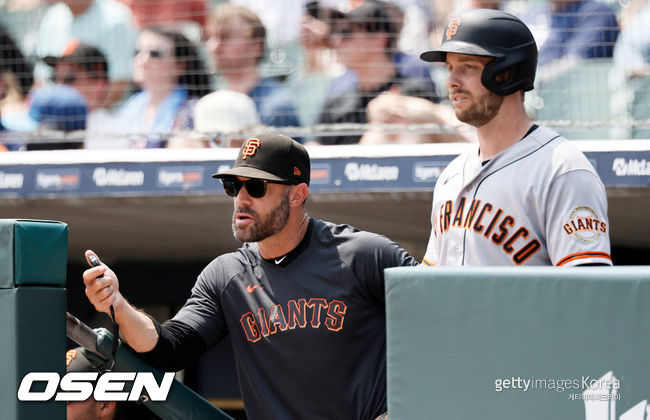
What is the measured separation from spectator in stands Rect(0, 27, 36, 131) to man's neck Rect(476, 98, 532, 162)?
406 cm

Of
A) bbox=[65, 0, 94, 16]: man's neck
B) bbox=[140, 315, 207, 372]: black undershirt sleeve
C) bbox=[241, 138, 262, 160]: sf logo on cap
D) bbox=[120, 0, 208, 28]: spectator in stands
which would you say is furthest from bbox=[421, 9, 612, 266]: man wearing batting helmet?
bbox=[65, 0, 94, 16]: man's neck

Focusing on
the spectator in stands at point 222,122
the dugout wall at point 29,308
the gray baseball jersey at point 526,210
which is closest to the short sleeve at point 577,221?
the gray baseball jersey at point 526,210

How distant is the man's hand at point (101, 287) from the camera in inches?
90.0

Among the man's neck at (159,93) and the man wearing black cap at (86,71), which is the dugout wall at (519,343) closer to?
the man's neck at (159,93)

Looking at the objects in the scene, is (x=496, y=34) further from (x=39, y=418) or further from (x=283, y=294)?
(x=39, y=418)

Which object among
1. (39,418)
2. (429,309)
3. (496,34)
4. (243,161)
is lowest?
(39,418)

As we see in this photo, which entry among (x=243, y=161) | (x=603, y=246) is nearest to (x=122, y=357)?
(x=243, y=161)

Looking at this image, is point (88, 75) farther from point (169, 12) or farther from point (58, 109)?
point (169, 12)

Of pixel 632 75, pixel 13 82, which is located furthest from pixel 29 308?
pixel 13 82

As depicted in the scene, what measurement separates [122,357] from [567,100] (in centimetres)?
336

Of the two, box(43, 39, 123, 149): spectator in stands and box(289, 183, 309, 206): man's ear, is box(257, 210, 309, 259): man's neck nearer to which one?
box(289, 183, 309, 206): man's ear

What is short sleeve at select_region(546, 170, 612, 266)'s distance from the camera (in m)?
2.14

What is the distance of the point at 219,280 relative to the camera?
2.74 metres

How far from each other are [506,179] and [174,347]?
3.26 ft
